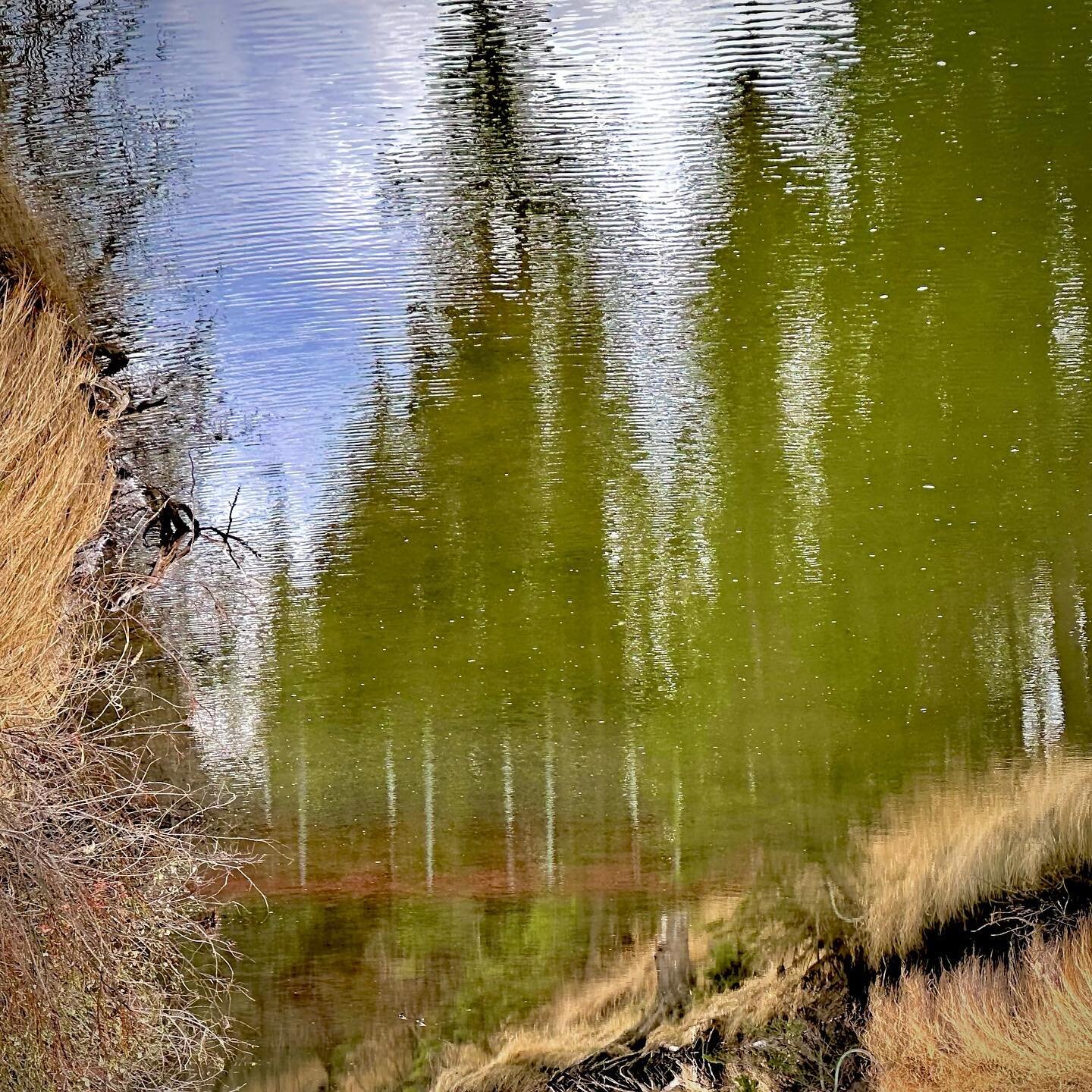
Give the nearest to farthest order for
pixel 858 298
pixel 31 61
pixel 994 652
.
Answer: pixel 31 61 → pixel 858 298 → pixel 994 652

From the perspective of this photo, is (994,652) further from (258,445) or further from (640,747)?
(258,445)

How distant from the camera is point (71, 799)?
204 cm

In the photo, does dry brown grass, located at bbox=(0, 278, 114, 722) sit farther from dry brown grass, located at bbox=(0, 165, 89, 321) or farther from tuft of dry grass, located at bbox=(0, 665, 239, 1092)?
tuft of dry grass, located at bbox=(0, 665, 239, 1092)

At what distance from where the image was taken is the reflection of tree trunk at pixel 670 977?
2248mm

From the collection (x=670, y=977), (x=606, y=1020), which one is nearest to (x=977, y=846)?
(x=670, y=977)

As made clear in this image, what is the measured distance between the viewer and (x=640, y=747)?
221cm

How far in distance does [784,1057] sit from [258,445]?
2.40 meters

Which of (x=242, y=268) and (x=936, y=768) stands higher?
(x=242, y=268)

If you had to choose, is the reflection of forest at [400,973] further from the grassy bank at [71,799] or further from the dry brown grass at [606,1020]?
the grassy bank at [71,799]

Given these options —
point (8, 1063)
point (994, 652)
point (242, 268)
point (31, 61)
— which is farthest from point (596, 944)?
point (31, 61)

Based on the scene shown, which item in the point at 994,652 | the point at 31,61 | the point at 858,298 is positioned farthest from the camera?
the point at 994,652

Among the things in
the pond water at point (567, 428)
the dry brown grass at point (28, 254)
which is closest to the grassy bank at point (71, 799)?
the dry brown grass at point (28, 254)

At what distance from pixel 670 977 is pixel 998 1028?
3.03ft

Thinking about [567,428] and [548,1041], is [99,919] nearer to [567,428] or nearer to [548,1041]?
[548,1041]
